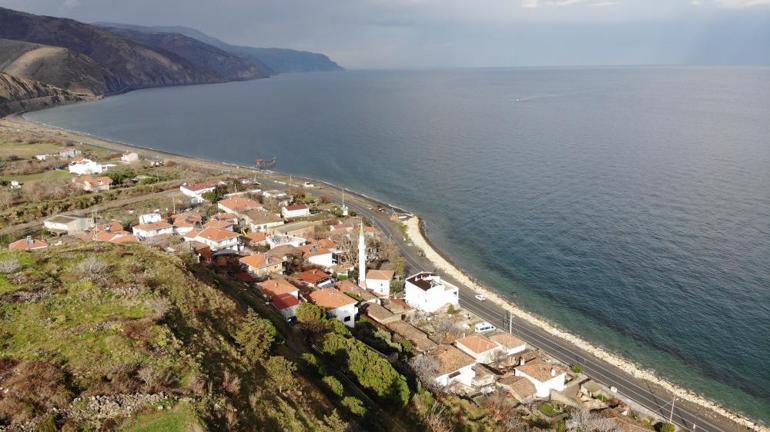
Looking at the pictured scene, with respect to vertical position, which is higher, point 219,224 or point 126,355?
point 126,355

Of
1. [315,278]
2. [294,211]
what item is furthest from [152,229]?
[315,278]

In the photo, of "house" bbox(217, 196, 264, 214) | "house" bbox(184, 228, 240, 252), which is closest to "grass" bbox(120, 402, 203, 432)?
"house" bbox(184, 228, 240, 252)

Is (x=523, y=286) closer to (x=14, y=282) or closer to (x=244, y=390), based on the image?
(x=244, y=390)

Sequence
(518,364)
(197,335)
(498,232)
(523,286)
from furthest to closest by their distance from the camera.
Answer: (498,232) → (523,286) → (518,364) → (197,335)

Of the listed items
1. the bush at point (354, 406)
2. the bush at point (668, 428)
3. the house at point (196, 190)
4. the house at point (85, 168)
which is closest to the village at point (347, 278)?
the house at point (196, 190)

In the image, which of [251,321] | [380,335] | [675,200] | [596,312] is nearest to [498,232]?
[596,312]

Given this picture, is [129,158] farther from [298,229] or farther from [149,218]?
[298,229]
